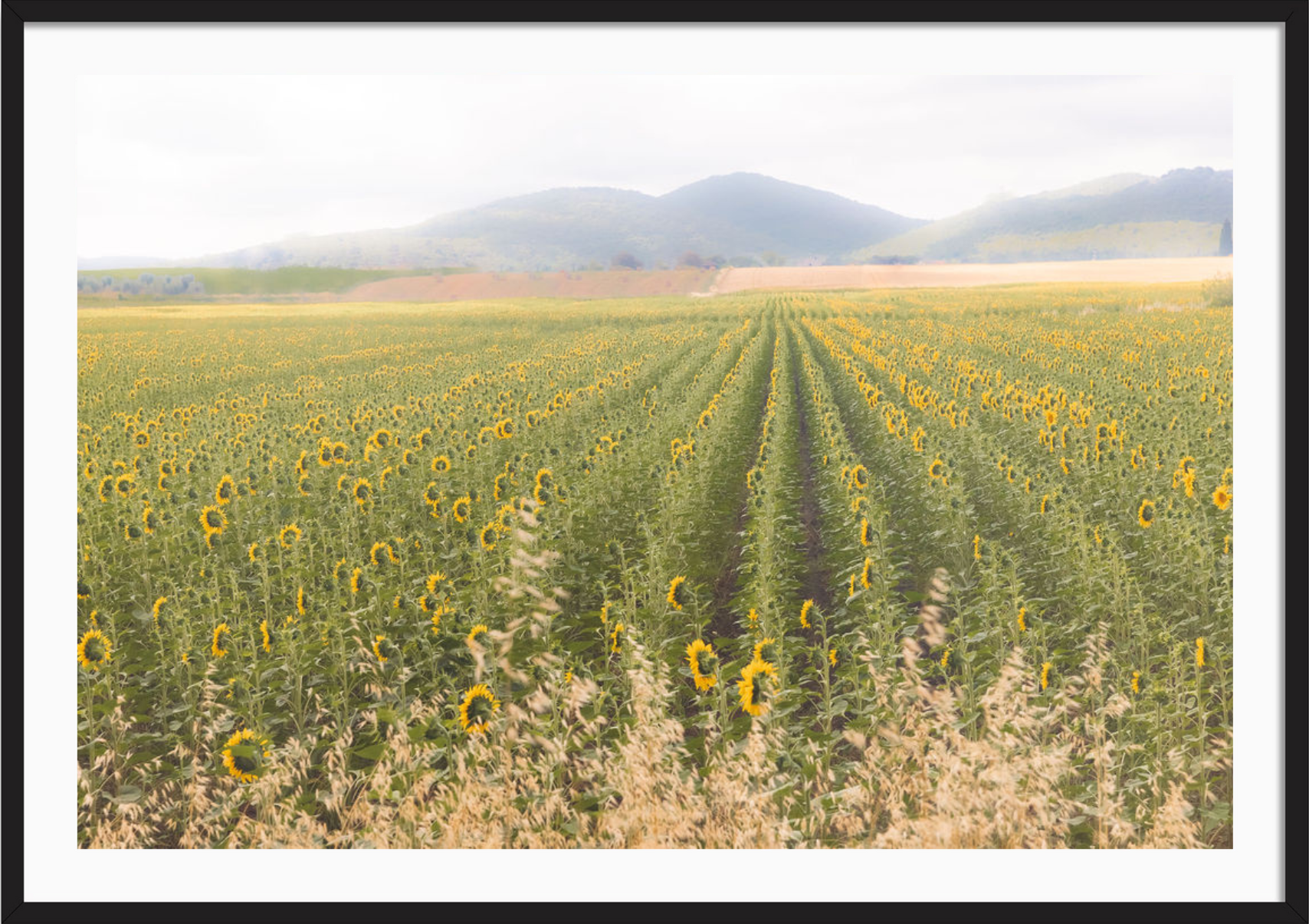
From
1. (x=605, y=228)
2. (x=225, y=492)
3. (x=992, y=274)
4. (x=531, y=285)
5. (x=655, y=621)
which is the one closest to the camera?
(x=655, y=621)

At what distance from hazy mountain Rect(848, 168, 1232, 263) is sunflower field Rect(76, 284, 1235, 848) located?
3.17 ft

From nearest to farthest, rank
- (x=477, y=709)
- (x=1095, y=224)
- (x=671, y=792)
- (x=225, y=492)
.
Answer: (x=671, y=792) → (x=477, y=709) → (x=1095, y=224) → (x=225, y=492)

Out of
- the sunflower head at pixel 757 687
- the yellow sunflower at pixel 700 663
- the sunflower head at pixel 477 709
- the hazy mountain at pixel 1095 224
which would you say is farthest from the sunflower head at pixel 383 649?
the hazy mountain at pixel 1095 224

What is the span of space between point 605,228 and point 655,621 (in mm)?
3496

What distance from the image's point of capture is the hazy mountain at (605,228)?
23.0 feet

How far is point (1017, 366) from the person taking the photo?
17828mm

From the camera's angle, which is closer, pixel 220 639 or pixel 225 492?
pixel 220 639

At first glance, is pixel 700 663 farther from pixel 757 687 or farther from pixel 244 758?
pixel 244 758

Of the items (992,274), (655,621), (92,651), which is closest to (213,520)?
(92,651)

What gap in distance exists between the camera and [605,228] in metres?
7.67

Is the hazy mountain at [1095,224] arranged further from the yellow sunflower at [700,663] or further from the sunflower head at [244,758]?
the sunflower head at [244,758]

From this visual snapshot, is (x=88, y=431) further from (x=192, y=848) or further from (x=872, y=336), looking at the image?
(x=872, y=336)

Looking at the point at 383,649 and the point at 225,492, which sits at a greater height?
the point at 225,492
